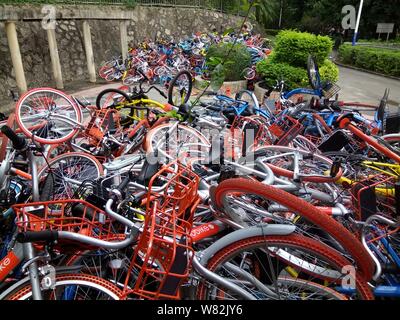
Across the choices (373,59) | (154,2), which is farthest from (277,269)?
(373,59)

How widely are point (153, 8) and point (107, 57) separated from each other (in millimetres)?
4480

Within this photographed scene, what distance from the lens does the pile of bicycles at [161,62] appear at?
38.6 feet

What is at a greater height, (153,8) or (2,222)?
(153,8)

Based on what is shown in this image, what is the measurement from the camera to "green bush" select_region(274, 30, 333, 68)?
9023 millimetres

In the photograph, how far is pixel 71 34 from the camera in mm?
12047

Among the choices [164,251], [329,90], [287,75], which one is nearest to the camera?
[164,251]

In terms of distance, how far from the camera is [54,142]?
12.5 ft

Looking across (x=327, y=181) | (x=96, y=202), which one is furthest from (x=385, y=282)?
(x=96, y=202)

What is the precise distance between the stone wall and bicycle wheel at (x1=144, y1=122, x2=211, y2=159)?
6481 mm

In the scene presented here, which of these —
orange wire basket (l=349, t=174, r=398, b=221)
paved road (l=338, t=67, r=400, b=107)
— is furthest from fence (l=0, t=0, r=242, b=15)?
paved road (l=338, t=67, r=400, b=107)

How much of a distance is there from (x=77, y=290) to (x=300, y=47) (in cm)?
913

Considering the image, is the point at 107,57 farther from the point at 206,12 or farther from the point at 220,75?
the point at 220,75

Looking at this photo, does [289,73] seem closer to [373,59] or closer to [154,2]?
[154,2]
